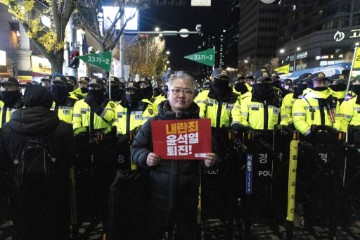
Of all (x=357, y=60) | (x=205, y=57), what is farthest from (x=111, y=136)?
(x=205, y=57)

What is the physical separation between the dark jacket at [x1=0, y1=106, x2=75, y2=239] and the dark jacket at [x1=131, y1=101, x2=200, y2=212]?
33.8 inches

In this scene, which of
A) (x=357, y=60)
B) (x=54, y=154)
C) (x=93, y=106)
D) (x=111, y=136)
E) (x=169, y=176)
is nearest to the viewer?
(x=169, y=176)

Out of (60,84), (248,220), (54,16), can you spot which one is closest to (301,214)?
(248,220)

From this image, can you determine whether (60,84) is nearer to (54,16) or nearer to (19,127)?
A: (19,127)

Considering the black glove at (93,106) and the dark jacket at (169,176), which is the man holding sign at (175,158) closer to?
the dark jacket at (169,176)

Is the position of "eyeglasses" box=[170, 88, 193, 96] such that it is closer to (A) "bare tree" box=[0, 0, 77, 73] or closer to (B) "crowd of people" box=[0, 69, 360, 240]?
(B) "crowd of people" box=[0, 69, 360, 240]

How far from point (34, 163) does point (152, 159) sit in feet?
4.10

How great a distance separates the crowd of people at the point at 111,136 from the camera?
301cm

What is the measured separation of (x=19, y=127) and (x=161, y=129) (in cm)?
146

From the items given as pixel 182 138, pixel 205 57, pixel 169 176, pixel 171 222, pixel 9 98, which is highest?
pixel 205 57

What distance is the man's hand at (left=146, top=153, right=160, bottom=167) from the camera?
2.83m

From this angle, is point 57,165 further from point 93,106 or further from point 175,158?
point 93,106

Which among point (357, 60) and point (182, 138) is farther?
point (357, 60)

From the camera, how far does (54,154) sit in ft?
10.6
